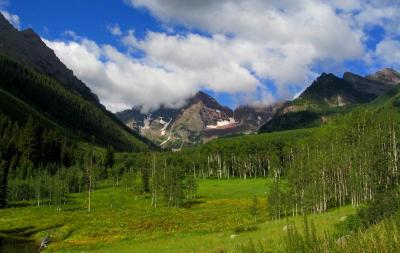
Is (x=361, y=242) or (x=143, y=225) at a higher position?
(x=361, y=242)

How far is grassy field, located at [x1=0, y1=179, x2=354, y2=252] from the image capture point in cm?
6038

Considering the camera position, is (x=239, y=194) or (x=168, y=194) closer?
(x=168, y=194)

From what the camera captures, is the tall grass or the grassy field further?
the grassy field

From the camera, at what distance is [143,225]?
87688mm

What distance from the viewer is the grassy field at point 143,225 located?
60.4m

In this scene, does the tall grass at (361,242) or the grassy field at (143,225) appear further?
the grassy field at (143,225)

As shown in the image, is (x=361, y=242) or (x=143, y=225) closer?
(x=361, y=242)

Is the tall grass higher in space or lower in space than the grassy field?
higher

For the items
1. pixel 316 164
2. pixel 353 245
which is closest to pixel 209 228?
pixel 316 164

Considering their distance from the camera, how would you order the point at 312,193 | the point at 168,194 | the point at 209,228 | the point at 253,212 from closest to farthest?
1. the point at 209,228
2. the point at 253,212
3. the point at 312,193
4. the point at 168,194

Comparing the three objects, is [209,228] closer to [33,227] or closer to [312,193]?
[312,193]

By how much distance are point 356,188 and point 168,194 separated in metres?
55.7

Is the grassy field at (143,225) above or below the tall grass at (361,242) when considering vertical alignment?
below

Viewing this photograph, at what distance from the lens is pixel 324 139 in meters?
165
